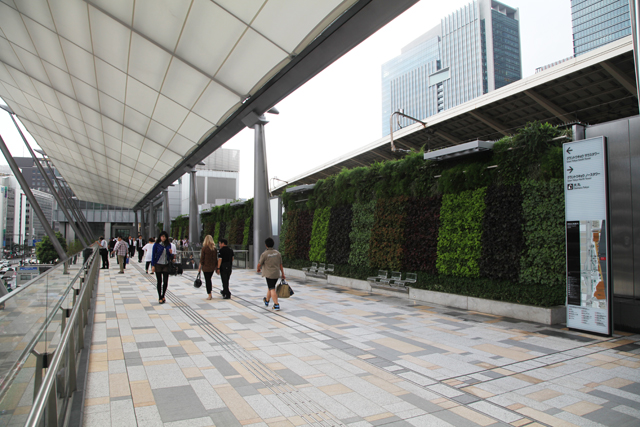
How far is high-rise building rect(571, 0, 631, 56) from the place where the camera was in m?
56.3

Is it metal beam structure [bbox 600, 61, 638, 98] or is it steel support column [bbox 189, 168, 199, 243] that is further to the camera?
steel support column [bbox 189, 168, 199, 243]

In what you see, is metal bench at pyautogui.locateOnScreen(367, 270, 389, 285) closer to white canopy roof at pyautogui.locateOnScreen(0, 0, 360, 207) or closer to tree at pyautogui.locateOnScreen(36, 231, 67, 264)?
white canopy roof at pyautogui.locateOnScreen(0, 0, 360, 207)

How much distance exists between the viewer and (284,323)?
7.59 metres

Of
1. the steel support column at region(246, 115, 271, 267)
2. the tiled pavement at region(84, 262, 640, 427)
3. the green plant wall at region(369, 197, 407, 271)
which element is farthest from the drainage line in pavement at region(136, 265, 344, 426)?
the steel support column at region(246, 115, 271, 267)

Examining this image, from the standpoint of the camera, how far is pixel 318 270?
15508 millimetres

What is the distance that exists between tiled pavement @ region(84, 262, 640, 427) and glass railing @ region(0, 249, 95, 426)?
3.77ft

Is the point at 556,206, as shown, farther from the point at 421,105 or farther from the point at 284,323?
the point at 421,105

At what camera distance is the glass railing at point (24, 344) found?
69.3 inches

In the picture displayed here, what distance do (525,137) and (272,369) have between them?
21.9 feet

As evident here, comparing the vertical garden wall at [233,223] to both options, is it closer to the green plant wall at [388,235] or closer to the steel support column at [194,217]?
the steel support column at [194,217]

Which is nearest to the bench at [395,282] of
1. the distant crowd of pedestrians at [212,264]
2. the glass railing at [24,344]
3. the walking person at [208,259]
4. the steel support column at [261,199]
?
the distant crowd of pedestrians at [212,264]

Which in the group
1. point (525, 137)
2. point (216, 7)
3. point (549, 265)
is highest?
point (216, 7)

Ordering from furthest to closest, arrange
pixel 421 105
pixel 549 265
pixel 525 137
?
pixel 421 105
pixel 525 137
pixel 549 265

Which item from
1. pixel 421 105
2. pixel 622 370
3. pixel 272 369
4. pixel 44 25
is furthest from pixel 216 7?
pixel 421 105
